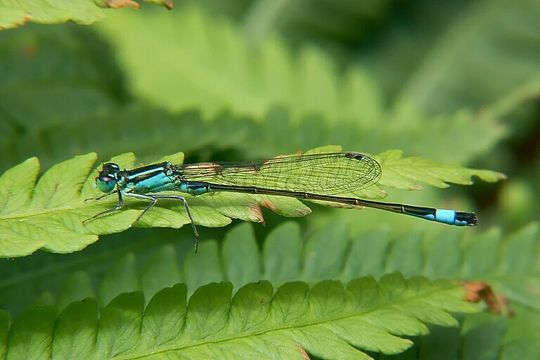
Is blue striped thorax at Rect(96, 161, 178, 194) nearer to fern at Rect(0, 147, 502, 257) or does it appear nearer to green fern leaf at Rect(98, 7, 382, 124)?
fern at Rect(0, 147, 502, 257)

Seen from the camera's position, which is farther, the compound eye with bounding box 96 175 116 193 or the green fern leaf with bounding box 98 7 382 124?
the green fern leaf with bounding box 98 7 382 124

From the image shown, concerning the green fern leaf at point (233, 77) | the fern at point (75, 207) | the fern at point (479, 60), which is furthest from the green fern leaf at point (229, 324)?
the fern at point (479, 60)

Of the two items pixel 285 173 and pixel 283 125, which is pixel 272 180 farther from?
pixel 283 125

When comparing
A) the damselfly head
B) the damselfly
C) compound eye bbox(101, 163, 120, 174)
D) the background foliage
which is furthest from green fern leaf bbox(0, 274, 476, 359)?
compound eye bbox(101, 163, 120, 174)

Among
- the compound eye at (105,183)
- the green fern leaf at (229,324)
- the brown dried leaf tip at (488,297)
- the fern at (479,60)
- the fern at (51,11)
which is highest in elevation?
Result: the fern at (479,60)

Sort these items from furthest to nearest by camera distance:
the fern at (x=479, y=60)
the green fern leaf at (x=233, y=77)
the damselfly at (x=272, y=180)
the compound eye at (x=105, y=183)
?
the fern at (x=479, y=60), the green fern leaf at (x=233, y=77), the damselfly at (x=272, y=180), the compound eye at (x=105, y=183)

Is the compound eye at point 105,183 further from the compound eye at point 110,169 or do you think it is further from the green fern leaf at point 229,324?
the green fern leaf at point 229,324

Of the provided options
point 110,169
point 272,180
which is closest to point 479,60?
point 272,180
